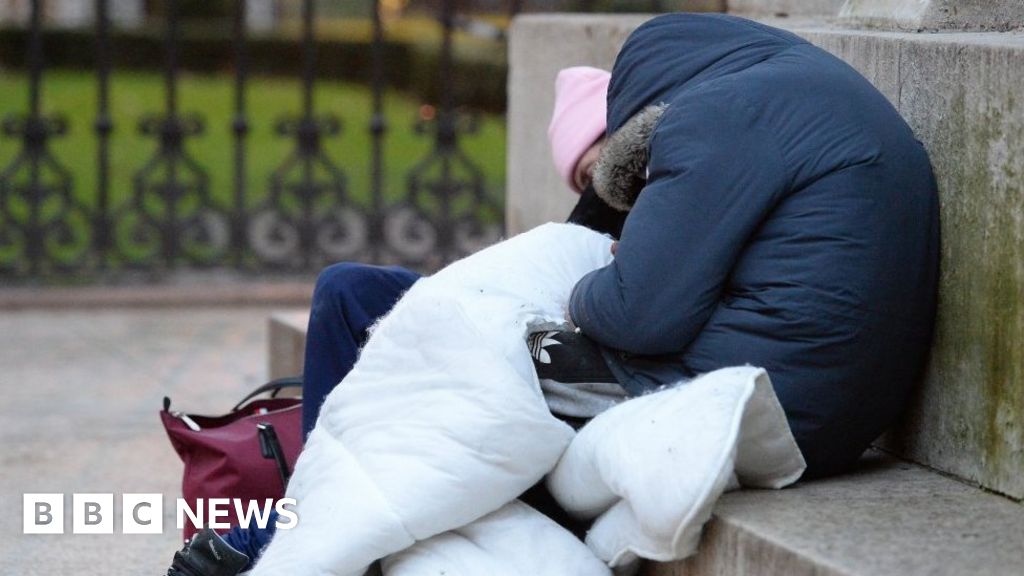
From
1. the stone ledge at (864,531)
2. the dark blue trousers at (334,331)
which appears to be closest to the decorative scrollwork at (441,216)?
the dark blue trousers at (334,331)

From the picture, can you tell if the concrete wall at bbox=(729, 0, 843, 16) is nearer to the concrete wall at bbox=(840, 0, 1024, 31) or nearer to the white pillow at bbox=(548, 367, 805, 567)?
the concrete wall at bbox=(840, 0, 1024, 31)

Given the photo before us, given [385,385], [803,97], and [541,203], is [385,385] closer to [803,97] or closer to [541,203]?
[803,97]

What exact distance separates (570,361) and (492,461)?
0.88ft

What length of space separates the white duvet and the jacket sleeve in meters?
0.14

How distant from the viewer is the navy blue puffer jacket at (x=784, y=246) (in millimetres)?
2711

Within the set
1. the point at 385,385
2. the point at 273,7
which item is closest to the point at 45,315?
the point at 385,385

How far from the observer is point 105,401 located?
550 centimetres

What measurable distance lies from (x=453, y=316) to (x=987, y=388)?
934 millimetres

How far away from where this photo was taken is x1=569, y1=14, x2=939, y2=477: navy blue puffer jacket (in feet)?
8.89

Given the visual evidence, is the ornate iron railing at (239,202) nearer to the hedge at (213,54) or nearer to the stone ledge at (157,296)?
the stone ledge at (157,296)

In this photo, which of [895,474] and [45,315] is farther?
[45,315]

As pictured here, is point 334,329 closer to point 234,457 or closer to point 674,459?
point 234,457

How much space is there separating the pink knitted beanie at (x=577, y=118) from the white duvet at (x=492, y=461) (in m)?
0.80

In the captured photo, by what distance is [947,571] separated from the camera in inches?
94.3
